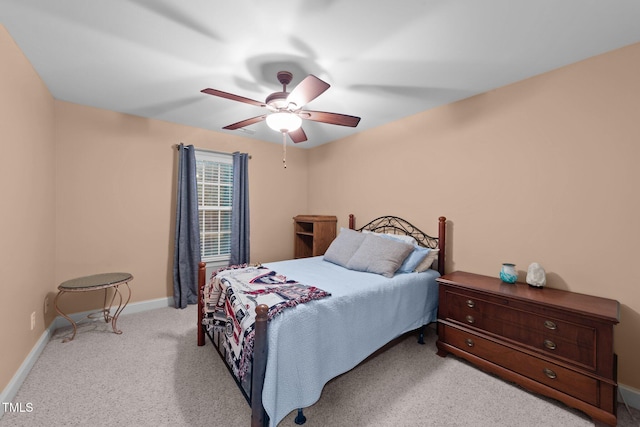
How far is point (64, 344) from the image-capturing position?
2494 mm

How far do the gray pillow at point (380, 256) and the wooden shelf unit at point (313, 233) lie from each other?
1173mm

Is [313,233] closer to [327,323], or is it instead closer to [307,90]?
[327,323]

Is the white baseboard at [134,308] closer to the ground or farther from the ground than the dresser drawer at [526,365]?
closer to the ground

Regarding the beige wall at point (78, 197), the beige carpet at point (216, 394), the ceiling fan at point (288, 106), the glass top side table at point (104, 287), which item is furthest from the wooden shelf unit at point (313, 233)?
the glass top side table at point (104, 287)

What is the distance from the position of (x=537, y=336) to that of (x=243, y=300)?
215cm

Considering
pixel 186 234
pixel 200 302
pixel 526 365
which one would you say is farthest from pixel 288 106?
pixel 526 365

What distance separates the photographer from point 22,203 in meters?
2.02

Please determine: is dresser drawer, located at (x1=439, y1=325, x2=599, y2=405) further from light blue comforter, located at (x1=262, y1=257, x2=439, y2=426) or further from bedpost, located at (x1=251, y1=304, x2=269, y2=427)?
bedpost, located at (x1=251, y1=304, x2=269, y2=427)

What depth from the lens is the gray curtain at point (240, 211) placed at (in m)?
3.96

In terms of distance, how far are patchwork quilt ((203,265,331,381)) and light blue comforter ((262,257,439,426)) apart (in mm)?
116

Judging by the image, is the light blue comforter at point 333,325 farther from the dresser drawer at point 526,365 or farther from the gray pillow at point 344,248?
the dresser drawer at point 526,365

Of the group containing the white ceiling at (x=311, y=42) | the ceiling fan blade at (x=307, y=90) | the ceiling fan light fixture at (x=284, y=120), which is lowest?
the ceiling fan light fixture at (x=284, y=120)

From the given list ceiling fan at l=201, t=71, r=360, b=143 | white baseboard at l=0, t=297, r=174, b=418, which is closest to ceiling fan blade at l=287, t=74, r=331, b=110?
ceiling fan at l=201, t=71, r=360, b=143

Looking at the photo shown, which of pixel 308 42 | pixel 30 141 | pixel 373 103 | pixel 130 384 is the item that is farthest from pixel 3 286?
pixel 373 103
